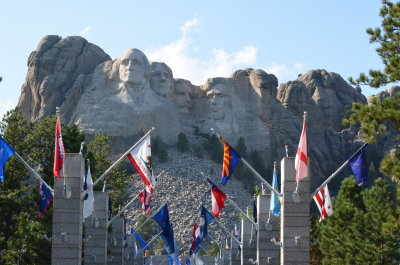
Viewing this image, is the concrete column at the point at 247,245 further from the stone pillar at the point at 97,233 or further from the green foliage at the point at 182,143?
the green foliage at the point at 182,143

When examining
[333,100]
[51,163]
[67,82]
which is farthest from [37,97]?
[51,163]

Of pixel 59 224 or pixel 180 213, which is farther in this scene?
pixel 180 213

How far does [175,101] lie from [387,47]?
120357 millimetres

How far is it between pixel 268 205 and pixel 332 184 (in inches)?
4183

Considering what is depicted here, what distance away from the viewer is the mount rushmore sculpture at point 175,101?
14325 centimetres

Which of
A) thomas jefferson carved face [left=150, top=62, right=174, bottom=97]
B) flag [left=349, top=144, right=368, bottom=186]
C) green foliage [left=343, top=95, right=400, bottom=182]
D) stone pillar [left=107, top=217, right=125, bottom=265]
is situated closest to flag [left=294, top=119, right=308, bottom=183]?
flag [left=349, top=144, right=368, bottom=186]

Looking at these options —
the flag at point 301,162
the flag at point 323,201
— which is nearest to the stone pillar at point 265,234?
the flag at point 323,201

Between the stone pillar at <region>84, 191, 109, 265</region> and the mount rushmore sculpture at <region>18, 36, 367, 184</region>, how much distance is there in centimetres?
9638

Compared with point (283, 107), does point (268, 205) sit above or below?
below

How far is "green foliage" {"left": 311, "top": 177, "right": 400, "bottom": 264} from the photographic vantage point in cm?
4725

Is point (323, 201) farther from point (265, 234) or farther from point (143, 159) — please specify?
point (143, 159)

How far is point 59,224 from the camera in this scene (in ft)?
108

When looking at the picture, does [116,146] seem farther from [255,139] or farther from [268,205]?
[268,205]

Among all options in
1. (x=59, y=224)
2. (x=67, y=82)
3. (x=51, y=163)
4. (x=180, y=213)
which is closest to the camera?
(x=59, y=224)
